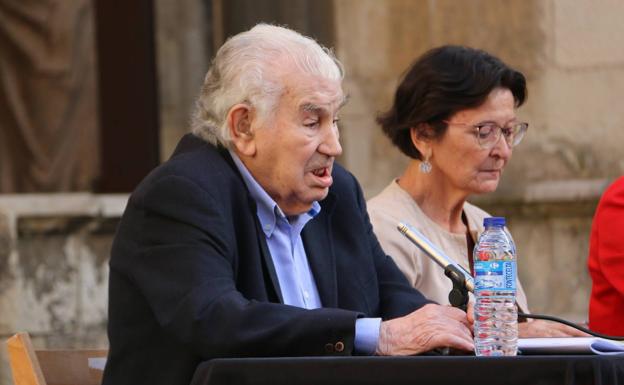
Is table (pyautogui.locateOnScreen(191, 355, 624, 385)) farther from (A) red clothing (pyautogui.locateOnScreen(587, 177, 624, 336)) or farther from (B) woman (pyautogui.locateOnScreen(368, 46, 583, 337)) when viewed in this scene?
(B) woman (pyautogui.locateOnScreen(368, 46, 583, 337))

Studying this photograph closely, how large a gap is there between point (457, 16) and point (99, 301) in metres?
2.19

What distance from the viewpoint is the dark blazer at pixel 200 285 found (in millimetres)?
3678

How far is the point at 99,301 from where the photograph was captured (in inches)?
312

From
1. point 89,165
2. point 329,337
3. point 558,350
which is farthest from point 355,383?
point 89,165

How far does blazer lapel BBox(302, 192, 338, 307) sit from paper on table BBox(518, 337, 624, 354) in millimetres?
663

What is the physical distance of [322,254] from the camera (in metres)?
4.35

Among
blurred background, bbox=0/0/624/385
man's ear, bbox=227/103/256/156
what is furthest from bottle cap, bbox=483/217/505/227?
blurred background, bbox=0/0/624/385

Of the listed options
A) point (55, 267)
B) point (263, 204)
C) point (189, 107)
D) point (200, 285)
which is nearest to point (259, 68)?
point (263, 204)

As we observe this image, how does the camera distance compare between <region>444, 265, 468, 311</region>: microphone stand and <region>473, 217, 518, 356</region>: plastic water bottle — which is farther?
<region>444, 265, 468, 311</region>: microphone stand

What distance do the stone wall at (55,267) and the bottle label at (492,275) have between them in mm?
4270

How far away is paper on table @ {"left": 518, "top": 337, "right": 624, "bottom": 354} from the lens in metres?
3.60

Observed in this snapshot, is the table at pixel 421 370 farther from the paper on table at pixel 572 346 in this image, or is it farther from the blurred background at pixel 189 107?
the blurred background at pixel 189 107

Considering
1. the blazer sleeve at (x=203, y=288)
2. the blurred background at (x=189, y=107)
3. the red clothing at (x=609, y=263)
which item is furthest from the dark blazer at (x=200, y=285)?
the blurred background at (x=189, y=107)

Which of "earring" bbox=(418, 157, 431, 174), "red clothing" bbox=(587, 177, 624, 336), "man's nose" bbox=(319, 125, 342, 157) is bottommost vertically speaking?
"red clothing" bbox=(587, 177, 624, 336)
